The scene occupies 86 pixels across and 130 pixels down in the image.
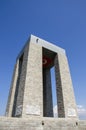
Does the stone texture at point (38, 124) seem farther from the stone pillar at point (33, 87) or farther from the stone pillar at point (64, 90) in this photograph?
the stone pillar at point (64, 90)

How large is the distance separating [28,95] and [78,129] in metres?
3.71

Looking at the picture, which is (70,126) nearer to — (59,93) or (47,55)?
(59,93)

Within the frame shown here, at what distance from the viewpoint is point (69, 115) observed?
9.09 metres

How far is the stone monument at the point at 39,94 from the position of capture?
678cm

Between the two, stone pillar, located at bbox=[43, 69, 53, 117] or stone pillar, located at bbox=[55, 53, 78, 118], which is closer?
stone pillar, located at bbox=[55, 53, 78, 118]

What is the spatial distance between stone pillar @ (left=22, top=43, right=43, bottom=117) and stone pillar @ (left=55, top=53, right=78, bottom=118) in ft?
6.18

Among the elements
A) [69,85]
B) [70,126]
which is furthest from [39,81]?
[70,126]

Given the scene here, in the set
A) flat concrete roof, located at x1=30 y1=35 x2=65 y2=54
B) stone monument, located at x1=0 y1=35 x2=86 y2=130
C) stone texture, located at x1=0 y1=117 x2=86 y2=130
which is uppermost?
flat concrete roof, located at x1=30 y1=35 x2=65 y2=54

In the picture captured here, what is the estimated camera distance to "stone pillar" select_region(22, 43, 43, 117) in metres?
7.80

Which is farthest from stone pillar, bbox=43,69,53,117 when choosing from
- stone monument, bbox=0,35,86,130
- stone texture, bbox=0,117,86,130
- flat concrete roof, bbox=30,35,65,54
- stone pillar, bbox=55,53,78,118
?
stone texture, bbox=0,117,86,130

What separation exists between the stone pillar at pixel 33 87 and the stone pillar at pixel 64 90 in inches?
74.2

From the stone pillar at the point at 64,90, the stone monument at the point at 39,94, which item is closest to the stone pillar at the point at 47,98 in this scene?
the stone monument at the point at 39,94

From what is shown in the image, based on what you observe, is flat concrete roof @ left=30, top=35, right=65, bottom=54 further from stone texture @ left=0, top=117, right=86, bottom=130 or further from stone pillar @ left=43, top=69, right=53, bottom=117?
stone texture @ left=0, top=117, right=86, bottom=130

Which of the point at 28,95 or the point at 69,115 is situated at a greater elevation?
the point at 28,95
